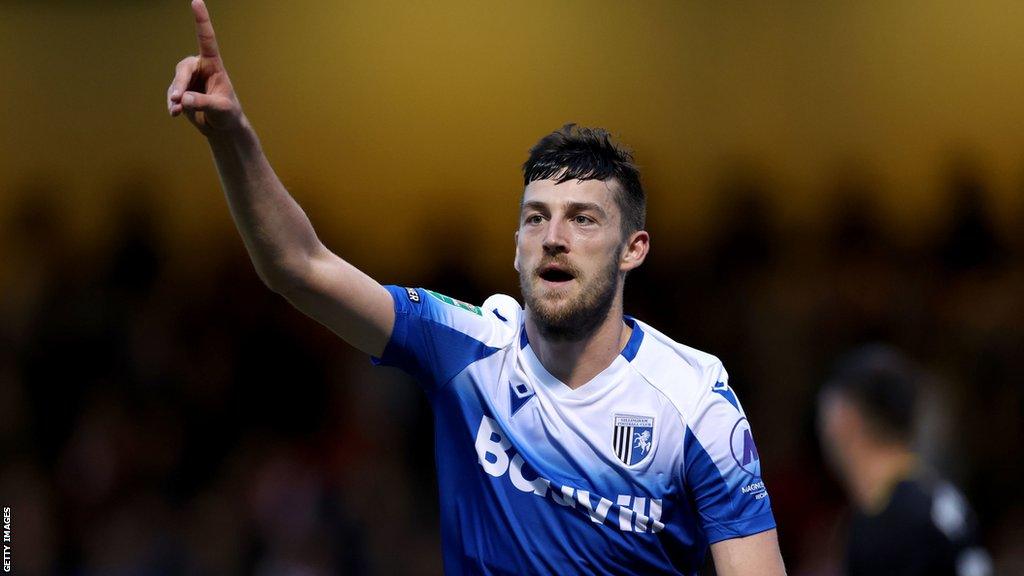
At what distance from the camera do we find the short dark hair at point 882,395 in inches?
151

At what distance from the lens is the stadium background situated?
24.9 feet

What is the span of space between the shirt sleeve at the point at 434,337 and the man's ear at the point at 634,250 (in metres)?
0.44

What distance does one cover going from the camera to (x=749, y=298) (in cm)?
780

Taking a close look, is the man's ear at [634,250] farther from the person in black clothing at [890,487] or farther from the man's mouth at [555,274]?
the person in black clothing at [890,487]

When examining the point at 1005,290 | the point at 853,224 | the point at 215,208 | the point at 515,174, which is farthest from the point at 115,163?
the point at 1005,290

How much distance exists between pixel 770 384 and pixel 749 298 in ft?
1.97

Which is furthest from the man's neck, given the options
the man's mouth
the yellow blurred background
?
the yellow blurred background

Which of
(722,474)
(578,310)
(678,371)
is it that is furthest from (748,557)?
(578,310)

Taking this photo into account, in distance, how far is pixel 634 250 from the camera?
3.87m

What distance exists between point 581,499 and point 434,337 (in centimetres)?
62

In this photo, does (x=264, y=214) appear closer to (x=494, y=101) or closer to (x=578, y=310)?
(x=578, y=310)

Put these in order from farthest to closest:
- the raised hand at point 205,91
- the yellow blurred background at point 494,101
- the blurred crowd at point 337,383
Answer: the yellow blurred background at point 494,101
the blurred crowd at point 337,383
the raised hand at point 205,91

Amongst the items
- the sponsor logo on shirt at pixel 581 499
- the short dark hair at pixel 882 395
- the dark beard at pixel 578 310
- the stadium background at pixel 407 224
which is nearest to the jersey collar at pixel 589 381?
the dark beard at pixel 578 310

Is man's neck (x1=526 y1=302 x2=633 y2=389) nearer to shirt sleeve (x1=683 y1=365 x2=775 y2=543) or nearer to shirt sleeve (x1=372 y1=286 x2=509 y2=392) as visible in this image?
shirt sleeve (x1=372 y1=286 x2=509 y2=392)
